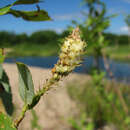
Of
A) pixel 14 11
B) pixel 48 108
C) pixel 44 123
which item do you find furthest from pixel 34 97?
pixel 48 108

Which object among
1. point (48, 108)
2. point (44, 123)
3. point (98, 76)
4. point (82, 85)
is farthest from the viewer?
point (82, 85)

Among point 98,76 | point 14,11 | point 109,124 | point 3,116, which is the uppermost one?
point 14,11

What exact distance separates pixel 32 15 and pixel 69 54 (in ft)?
0.36

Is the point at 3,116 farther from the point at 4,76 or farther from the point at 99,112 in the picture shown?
the point at 99,112

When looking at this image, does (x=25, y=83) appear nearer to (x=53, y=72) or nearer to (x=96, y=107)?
(x=53, y=72)

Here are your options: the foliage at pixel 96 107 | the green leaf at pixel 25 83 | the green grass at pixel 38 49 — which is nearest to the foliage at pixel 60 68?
the green leaf at pixel 25 83

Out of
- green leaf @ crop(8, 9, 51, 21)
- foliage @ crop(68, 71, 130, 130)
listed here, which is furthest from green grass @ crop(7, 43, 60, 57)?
green leaf @ crop(8, 9, 51, 21)

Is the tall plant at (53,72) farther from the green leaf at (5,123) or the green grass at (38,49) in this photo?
the green grass at (38,49)

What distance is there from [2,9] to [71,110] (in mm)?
2795

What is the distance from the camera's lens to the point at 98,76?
135 centimetres

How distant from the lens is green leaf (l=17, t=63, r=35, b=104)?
0.72 ft

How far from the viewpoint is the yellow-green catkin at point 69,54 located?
225 mm

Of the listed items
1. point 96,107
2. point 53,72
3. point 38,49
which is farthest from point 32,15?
point 38,49

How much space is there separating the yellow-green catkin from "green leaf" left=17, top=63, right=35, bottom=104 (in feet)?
0.11
